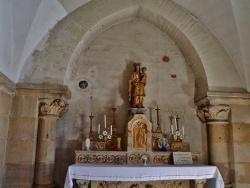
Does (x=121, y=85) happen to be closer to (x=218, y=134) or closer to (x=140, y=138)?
(x=140, y=138)

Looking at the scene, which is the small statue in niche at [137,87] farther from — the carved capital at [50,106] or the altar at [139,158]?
the carved capital at [50,106]

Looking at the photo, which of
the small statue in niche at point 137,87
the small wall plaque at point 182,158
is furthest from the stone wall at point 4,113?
the small wall plaque at point 182,158

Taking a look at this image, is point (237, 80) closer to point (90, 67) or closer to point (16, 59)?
point (90, 67)

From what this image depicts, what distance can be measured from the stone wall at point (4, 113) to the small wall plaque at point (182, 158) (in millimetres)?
2932

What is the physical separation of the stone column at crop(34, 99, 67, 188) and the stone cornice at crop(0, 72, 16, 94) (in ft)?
1.73

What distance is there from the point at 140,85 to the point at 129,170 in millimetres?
1703

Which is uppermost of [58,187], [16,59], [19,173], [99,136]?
[16,59]

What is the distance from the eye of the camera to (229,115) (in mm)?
5082

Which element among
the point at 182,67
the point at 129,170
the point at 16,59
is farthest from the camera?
the point at 182,67

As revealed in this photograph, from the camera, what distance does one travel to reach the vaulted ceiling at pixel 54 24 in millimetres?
4176

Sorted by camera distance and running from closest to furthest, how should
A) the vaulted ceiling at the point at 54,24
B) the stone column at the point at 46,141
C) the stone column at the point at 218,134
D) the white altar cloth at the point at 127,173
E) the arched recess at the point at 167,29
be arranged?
the white altar cloth at the point at 127,173, the vaulted ceiling at the point at 54,24, the stone column at the point at 46,141, the arched recess at the point at 167,29, the stone column at the point at 218,134

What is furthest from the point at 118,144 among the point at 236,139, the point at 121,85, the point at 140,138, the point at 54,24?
the point at 54,24

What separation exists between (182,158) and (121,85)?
6.11 ft

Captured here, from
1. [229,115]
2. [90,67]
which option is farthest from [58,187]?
[229,115]
